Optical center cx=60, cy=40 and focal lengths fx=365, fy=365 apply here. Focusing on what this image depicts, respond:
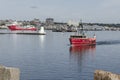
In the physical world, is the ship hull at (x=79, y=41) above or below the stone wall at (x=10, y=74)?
below

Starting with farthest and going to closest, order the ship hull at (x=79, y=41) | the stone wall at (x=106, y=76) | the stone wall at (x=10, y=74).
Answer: the ship hull at (x=79, y=41) < the stone wall at (x=10, y=74) < the stone wall at (x=106, y=76)

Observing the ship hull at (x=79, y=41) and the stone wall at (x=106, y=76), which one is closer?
the stone wall at (x=106, y=76)

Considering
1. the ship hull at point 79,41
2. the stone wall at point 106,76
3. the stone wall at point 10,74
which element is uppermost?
the stone wall at point 106,76

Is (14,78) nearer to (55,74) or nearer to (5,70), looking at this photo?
(5,70)

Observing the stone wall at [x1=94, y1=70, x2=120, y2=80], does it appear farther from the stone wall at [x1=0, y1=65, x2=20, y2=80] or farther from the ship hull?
the ship hull

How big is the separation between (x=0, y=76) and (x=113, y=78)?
2125mm

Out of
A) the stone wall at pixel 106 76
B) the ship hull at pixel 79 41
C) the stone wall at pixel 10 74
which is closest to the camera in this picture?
the stone wall at pixel 106 76

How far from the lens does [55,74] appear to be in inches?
1567

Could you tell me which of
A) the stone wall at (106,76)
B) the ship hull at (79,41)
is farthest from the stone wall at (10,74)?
the ship hull at (79,41)

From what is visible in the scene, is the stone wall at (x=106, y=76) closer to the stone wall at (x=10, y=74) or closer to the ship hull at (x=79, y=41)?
the stone wall at (x=10, y=74)

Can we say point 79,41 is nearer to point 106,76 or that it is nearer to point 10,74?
point 10,74

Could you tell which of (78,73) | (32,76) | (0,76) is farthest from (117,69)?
(0,76)

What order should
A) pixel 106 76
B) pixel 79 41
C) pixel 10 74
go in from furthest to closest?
pixel 79 41, pixel 10 74, pixel 106 76

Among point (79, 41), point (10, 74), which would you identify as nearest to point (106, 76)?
point (10, 74)
